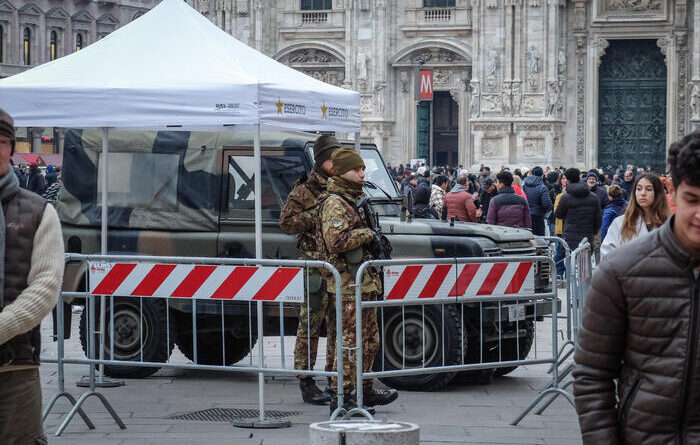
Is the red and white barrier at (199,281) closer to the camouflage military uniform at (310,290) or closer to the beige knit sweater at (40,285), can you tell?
the camouflage military uniform at (310,290)

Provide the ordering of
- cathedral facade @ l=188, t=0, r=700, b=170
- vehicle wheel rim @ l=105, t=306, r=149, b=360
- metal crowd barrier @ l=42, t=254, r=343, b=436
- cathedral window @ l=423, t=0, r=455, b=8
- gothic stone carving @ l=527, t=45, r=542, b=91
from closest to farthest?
metal crowd barrier @ l=42, t=254, r=343, b=436, vehicle wheel rim @ l=105, t=306, r=149, b=360, gothic stone carving @ l=527, t=45, r=542, b=91, cathedral facade @ l=188, t=0, r=700, b=170, cathedral window @ l=423, t=0, r=455, b=8

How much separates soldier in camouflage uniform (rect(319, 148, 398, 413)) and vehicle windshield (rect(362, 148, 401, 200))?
108 inches

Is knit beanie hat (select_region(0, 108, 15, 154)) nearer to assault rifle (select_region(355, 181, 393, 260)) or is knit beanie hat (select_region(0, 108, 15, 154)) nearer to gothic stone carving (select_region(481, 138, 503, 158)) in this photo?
assault rifle (select_region(355, 181, 393, 260))

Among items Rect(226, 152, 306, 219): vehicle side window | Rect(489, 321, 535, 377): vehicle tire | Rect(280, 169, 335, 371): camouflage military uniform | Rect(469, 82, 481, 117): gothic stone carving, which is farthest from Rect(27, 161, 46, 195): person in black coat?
Rect(280, 169, 335, 371): camouflage military uniform

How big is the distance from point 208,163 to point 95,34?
190 ft

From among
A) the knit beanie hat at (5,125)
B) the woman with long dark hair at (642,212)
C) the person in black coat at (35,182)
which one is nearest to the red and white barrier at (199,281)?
the woman with long dark hair at (642,212)

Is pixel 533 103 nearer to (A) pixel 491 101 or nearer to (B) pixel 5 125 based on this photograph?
(A) pixel 491 101

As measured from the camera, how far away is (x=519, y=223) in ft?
62.7

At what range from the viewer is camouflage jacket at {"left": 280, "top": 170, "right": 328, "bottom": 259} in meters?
10.2

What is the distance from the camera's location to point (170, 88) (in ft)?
32.7

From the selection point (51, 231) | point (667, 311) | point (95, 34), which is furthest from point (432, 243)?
point (95, 34)

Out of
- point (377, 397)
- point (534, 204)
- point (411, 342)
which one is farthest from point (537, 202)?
point (377, 397)

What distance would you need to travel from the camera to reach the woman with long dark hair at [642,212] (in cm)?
980

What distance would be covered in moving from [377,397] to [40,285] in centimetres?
468
